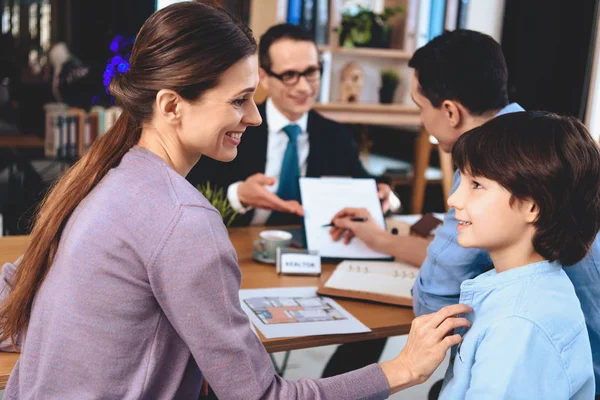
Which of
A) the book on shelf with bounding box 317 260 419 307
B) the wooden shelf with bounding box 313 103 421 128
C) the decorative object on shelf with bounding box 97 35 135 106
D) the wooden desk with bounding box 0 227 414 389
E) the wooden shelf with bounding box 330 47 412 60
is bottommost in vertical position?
the wooden desk with bounding box 0 227 414 389

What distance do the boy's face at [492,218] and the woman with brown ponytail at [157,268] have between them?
130mm

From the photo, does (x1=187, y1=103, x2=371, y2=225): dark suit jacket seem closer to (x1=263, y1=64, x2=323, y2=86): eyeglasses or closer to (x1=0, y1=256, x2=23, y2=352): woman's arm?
(x1=263, y1=64, x2=323, y2=86): eyeglasses

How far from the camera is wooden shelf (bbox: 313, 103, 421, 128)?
3891 millimetres

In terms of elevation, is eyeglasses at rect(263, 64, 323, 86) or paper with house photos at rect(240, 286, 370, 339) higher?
eyeglasses at rect(263, 64, 323, 86)

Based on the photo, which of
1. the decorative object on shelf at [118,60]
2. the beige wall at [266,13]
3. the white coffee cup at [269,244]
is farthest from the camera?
the beige wall at [266,13]

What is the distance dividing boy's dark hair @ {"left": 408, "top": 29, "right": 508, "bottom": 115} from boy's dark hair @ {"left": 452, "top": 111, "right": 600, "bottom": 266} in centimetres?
50

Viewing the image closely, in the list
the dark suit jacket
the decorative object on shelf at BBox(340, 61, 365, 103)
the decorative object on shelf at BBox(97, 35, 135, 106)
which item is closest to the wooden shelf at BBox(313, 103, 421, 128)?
the decorative object on shelf at BBox(340, 61, 365, 103)

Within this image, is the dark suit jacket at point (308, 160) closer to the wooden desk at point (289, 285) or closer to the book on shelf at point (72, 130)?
the wooden desk at point (289, 285)

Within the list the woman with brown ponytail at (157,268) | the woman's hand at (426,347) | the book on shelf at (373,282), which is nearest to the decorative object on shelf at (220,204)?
the book on shelf at (373,282)

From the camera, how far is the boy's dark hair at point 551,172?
40.3 inches

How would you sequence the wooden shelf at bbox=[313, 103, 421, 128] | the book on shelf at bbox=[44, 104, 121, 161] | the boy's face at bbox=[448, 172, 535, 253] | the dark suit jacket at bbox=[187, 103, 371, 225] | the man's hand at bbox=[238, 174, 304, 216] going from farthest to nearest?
the book on shelf at bbox=[44, 104, 121, 161], the wooden shelf at bbox=[313, 103, 421, 128], the dark suit jacket at bbox=[187, 103, 371, 225], the man's hand at bbox=[238, 174, 304, 216], the boy's face at bbox=[448, 172, 535, 253]

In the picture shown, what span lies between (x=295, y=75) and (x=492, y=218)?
151 cm

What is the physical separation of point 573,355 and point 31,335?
850 mm


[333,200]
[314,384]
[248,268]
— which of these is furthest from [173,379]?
[333,200]
